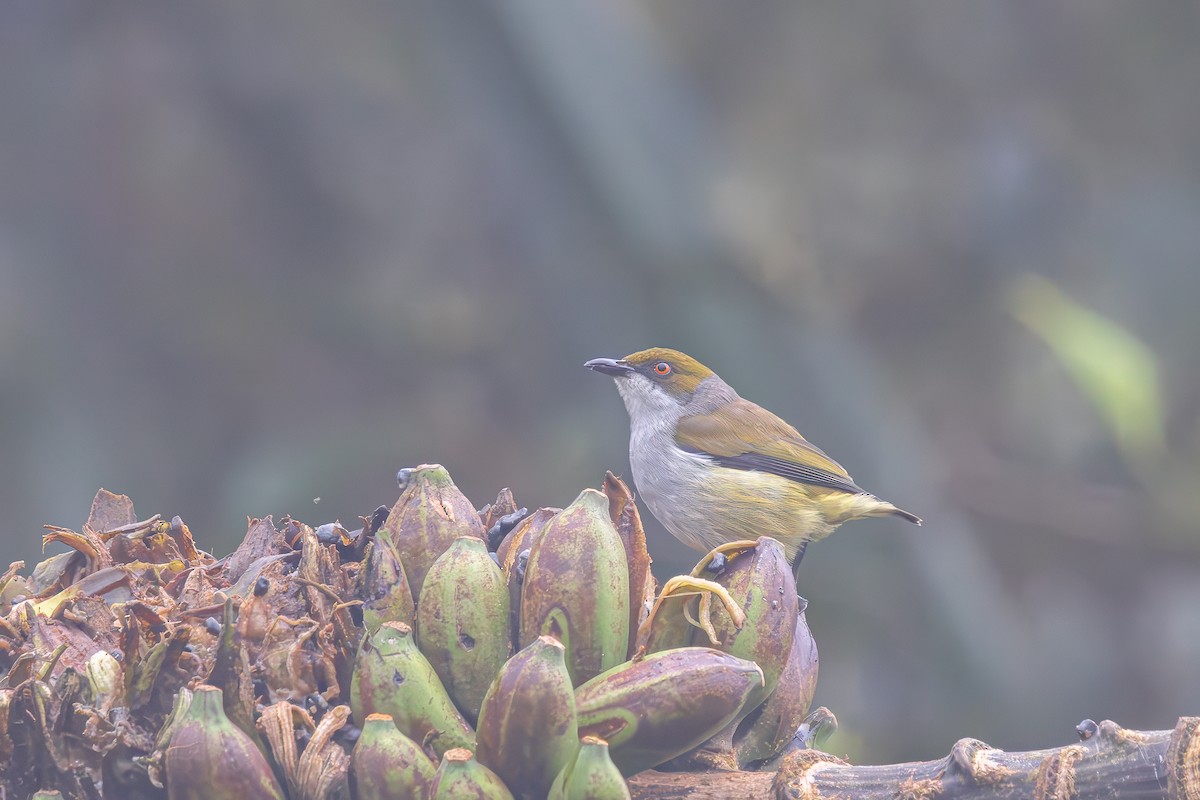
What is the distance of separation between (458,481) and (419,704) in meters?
6.77

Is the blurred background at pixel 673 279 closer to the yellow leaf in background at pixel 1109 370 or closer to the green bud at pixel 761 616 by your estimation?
the yellow leaf in background at pixel 1109 370

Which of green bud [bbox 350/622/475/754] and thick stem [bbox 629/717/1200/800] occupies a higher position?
thick stem [bbox 629/717/1200/800]

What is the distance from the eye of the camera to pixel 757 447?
619cm

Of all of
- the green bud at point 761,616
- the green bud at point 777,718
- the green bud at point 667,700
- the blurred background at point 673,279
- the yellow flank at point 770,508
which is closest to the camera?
the green bud at point 667,700

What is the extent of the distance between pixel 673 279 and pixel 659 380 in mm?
1358

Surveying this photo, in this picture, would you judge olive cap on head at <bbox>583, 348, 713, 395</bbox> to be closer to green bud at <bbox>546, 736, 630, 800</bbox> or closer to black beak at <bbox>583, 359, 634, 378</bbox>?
black beak at <bbox>583, 359, 634, 378</bbox>

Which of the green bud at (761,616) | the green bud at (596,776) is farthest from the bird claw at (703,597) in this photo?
the green bud at (596,776)

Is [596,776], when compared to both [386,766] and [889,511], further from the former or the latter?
[889,511]

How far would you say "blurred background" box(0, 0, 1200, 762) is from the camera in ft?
25.2

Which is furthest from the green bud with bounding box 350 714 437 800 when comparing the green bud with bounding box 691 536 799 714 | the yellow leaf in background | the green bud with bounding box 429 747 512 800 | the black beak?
the yellow leaf in background

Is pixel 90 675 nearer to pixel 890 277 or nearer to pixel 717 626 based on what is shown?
pixel 717 626

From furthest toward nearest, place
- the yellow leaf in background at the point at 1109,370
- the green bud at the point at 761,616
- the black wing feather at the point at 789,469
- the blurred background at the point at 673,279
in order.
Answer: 1. the blurred background at the point at 673,279
2. the yellow leaf in background at the point at 1109,370
3. the black wing feather at the point at 789,469
4. the green bud at the point at 761,616

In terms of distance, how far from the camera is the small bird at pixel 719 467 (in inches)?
227

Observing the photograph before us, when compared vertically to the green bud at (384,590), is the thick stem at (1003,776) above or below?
above
